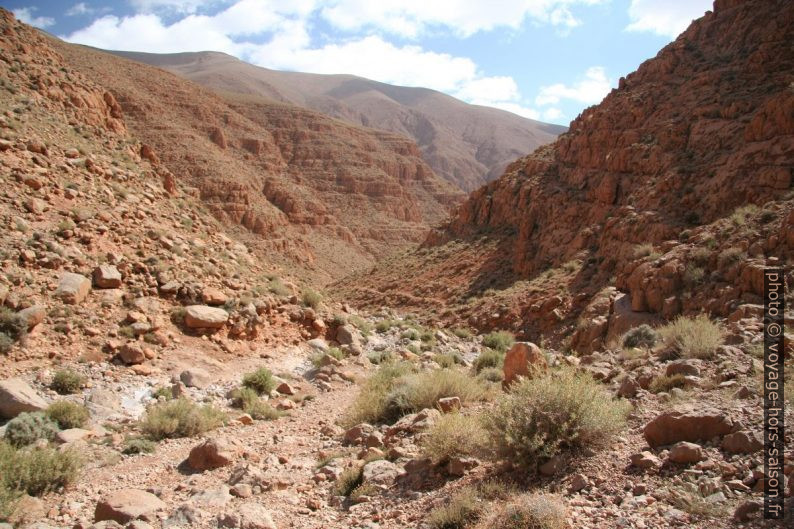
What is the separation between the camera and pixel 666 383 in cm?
672

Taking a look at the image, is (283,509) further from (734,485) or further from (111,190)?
(111,190)

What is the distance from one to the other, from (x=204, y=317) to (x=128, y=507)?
6.85 metres

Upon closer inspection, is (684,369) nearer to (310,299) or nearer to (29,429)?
(29,429)

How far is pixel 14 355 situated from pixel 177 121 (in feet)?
195

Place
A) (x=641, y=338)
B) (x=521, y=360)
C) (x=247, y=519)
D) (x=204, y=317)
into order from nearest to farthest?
(x=247, y=519) → (x=521, y=360) → (x=641, y=338) → (x=204, y=317)

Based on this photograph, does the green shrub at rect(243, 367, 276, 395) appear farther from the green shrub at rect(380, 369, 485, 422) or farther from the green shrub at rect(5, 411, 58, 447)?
the green shrub at rect(5, 411, 58, 447)

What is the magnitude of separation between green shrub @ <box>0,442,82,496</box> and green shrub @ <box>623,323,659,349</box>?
383 inches

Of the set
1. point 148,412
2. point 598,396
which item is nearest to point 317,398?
point 148,412

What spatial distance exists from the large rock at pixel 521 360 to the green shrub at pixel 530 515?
4229 millimetres

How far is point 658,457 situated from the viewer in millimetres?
4727

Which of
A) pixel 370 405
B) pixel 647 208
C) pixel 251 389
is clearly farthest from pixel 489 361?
pixel 647 208

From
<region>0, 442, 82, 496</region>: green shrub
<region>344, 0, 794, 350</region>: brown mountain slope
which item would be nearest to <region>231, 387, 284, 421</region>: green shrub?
<region>0, 442, 82, 496</region>: green shrub

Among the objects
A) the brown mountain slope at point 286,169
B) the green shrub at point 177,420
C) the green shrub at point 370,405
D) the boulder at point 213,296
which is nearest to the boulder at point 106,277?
the boulder at point 213,296

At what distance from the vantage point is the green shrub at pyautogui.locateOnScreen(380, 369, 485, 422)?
830cm
